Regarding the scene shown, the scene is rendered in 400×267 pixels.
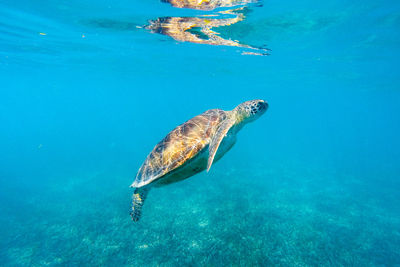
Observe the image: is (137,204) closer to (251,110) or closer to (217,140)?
(217,140)

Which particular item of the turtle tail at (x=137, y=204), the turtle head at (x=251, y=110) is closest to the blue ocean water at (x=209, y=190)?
the turtle tail at (x=137, y=204)

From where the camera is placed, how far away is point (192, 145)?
18.3ft

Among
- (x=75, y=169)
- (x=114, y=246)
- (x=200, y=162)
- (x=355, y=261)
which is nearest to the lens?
(x=200, y=162)

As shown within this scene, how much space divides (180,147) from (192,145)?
1.19ft

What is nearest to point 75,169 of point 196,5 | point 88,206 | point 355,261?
point 88,206

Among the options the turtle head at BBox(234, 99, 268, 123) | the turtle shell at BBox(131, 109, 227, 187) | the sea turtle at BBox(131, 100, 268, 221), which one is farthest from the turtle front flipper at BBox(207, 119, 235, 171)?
the turtle head at BBox(234, 99, 268, 123)

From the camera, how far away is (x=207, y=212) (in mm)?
11648

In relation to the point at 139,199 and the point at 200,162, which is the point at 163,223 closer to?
the point at 139,199

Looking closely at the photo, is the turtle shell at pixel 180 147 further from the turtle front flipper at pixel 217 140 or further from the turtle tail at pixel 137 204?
the turtle tail at pixel 137 204

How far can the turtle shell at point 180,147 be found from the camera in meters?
5.51

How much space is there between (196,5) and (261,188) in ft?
44.3

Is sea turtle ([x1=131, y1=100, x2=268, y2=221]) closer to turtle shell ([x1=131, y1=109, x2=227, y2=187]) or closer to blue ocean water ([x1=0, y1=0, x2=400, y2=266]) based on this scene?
turtle shell ([x1=131, y1=109, x2=227, y2=187])

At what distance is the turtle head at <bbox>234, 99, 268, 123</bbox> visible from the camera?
5801mm

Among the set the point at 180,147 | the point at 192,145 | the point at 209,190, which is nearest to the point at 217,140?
the point at 192,145
